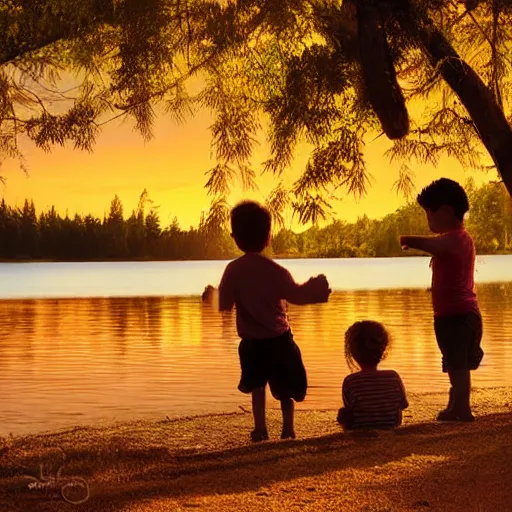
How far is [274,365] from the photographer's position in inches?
246

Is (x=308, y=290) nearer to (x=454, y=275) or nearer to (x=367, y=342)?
(x=367, y=342)

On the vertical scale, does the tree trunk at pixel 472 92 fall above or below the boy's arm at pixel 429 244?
above

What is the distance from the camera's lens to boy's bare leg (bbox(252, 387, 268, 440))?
6.30 metres

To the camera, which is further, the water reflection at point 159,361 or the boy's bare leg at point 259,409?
the water reflection at point 159,361

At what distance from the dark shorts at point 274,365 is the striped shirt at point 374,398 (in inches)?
14.7

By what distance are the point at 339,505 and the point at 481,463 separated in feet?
3.53

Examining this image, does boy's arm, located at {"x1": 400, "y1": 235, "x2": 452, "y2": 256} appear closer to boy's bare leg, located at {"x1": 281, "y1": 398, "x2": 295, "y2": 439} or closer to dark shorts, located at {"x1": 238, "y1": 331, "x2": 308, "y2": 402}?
dark shorts, located at {"x1": 238, "y1": 331, "x2": 308, "y2": 402}

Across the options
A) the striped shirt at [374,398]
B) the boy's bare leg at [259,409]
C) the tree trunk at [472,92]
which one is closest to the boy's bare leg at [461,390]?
the striped shirt at [374,398]

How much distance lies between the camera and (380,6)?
800cm

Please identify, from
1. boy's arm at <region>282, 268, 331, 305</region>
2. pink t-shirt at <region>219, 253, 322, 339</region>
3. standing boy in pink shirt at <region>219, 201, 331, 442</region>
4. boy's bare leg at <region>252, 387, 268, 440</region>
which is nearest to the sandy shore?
boy's bare leg at <region>252, 387, 268, 440</region>

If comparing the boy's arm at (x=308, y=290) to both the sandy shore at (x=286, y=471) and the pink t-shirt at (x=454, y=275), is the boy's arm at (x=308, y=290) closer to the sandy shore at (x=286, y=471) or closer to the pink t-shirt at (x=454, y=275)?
the sandy shore at (x=286, y=471)

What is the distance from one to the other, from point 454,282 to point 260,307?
1.44 m

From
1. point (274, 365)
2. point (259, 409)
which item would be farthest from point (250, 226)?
point (259, 409)

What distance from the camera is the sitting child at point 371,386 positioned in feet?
21.0
